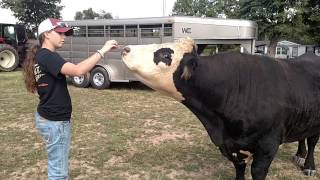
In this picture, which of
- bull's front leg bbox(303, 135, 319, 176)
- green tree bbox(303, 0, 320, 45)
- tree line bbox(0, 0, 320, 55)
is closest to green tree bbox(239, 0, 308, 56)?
tree line bbox(0, 0, 320, 55)

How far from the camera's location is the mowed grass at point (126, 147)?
5059 mm

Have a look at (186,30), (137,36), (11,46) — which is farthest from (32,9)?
(186,30)

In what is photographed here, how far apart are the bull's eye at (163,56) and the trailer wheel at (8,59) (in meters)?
15.9

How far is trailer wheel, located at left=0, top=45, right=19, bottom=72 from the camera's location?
1795cm

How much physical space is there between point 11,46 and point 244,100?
→ 16.8 m

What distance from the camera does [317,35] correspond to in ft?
97.8

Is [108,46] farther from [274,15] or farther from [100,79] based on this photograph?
[274,15]

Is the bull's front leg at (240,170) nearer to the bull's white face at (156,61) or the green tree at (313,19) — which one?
the bull's white face at (156,61)

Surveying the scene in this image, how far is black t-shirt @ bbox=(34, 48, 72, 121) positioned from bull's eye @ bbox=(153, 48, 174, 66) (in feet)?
2.37

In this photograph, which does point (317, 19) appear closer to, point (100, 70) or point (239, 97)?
point (100, 70)

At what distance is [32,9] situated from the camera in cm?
3519

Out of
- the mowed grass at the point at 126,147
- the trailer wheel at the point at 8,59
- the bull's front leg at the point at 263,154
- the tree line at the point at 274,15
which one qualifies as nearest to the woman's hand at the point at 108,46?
the bull's front leg at the point at 263,154

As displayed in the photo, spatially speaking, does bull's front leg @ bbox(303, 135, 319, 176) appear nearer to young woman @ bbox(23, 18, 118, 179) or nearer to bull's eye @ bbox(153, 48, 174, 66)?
bull's eye @ bbox(153, 48, 174, 66)

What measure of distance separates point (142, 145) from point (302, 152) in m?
2.19
